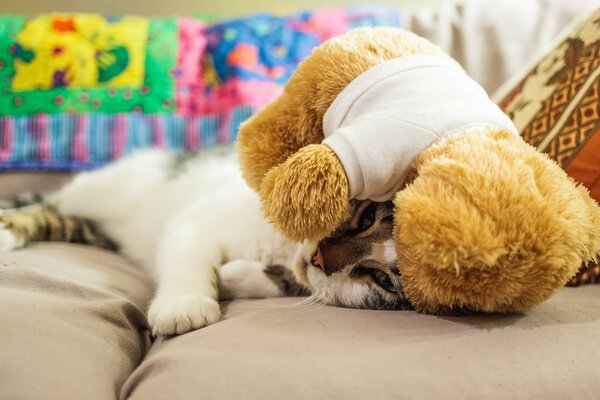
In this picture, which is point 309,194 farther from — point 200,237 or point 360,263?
point 200,237

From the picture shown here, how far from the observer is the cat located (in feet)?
3.06

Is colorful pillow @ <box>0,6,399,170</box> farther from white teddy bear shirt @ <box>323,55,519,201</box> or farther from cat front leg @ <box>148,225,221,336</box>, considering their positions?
white teddy bear shirt @ <box>323,55,519,201</box>

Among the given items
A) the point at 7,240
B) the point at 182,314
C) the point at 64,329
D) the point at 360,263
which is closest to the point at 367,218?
the point at 360,263

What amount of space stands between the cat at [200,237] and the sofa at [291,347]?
6 centimetres

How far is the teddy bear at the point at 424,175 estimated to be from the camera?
64 centimetres

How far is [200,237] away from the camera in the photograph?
1.21m

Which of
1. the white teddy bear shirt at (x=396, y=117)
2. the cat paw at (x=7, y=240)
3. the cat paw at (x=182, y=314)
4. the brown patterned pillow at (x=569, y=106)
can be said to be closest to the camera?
the white teddy bear shirt at (x=396, y=117)

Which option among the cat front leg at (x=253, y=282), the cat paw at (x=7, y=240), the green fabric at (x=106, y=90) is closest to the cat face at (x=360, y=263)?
the cat front leg at (x=253, y=282)

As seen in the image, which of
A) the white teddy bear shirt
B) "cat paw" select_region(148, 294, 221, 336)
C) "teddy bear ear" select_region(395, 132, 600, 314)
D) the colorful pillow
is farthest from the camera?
the colorful pillow

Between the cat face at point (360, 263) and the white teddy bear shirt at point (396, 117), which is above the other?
the white teddy bear shirt at point (396, 117)

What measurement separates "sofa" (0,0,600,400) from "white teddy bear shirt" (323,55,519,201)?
0.72 feet

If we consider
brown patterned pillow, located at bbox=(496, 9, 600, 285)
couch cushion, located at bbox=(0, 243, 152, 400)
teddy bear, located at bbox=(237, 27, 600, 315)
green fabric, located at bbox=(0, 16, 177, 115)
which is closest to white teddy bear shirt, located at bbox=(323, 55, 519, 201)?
teddy bear, located at bbox=(237, 27, 600, 315)

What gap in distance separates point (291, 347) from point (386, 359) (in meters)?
0.13

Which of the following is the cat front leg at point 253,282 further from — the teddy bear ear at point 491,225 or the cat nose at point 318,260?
the teddy bear ear at point 491,225
